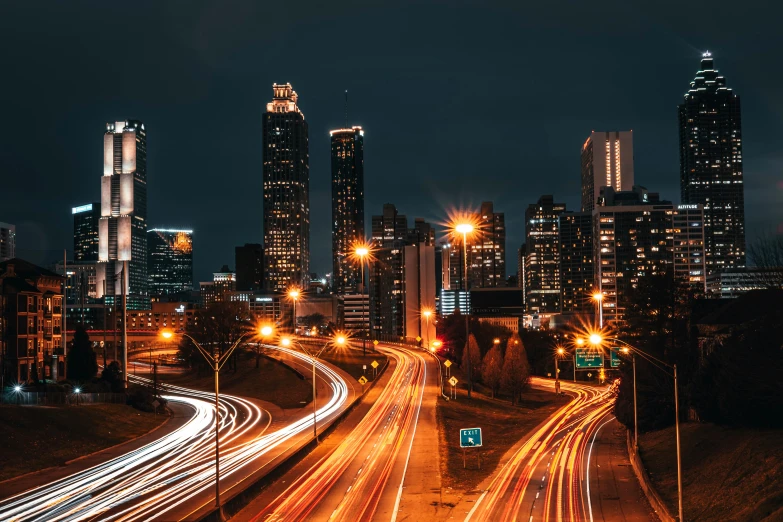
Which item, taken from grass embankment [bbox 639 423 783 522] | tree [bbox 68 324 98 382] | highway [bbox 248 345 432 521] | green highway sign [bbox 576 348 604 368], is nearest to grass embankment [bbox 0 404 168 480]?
highway [bbox 248 345 432 521]

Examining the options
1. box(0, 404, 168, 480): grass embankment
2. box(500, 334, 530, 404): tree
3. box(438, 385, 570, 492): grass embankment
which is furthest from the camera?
box(500, 334, 530, 404): tree

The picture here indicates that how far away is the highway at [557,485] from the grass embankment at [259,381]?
30.3 m

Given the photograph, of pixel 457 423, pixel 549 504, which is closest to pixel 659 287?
pixel 457 423

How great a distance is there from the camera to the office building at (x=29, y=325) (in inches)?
3250

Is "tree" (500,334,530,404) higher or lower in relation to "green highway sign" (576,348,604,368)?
lower

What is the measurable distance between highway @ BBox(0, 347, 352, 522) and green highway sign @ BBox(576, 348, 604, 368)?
2793 cm

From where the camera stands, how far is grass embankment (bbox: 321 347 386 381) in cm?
10136

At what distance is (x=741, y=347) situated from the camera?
42.8 metres

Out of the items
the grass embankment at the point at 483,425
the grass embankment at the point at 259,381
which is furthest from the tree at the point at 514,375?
the grass embankment at the point at 259,381

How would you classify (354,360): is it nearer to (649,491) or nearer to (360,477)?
(360,477)

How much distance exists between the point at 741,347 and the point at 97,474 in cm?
3701

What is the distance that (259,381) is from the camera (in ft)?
314

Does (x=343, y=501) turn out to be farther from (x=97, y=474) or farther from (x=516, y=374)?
(x=516, y=374)

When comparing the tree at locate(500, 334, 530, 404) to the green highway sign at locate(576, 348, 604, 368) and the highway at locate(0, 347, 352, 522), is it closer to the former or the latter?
the green highway sign at locate(576, 348, 604, 368)
